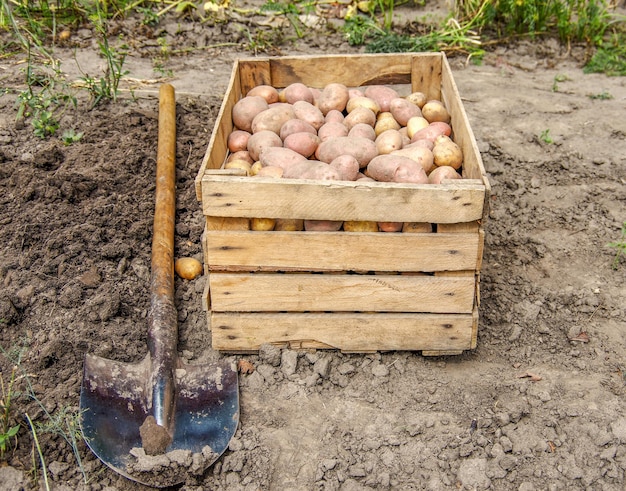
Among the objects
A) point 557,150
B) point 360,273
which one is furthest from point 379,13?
point 360,273

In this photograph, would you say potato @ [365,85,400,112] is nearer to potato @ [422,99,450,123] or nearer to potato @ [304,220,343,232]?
potato @ [422,99,450,123]

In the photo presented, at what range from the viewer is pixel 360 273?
2504 mm

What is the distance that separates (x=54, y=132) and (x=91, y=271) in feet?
4.22

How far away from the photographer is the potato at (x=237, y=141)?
2.91 meters

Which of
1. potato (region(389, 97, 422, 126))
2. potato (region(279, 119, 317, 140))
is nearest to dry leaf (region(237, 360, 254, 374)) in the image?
potato (region(279, 119, 317, 140))

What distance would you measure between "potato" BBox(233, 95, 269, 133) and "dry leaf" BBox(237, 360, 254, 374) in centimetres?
105

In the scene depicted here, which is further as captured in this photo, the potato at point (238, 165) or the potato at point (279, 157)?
the potato at point (238, 165)

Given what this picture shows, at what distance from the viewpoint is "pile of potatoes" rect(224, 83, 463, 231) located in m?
2.49

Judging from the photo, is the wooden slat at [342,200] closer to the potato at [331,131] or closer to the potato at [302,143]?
the potato at [302,143]

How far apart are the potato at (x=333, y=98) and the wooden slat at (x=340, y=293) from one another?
1002 millimetres

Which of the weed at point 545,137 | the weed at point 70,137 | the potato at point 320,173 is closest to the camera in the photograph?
the potato at point 320,173

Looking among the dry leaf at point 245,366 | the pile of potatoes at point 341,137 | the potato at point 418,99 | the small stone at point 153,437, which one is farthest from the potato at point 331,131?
the small stone at point 153,437

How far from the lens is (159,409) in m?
2.39

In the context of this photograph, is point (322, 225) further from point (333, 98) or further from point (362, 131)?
point (333, 98)
